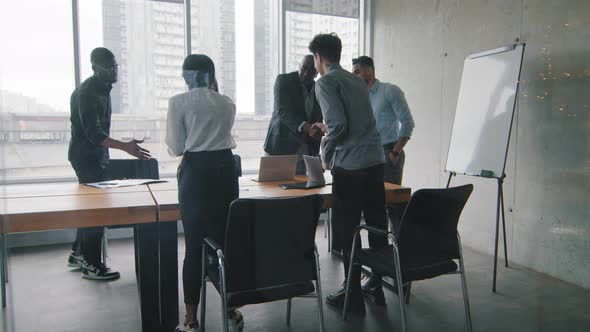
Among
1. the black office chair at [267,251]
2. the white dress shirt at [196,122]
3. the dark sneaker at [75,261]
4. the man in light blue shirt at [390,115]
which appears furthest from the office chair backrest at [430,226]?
the dark sneaker at [75,261]

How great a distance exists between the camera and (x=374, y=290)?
305 centimetres

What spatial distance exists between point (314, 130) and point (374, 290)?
1244mm

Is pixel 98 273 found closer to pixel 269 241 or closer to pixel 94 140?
pixel 94 140

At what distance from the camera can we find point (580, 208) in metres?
3.29

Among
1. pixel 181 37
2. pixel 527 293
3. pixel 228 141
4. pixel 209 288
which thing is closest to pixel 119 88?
pixel 181 37

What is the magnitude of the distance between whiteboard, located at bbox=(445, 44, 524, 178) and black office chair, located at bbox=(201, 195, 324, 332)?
6.48ft

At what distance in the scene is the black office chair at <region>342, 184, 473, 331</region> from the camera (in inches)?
83.0

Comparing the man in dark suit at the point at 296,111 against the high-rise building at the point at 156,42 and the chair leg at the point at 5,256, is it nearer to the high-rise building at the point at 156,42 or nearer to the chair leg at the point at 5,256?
the high-rise building at the point at 156,42

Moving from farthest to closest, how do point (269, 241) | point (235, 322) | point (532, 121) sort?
1. point (532, 121)
2. point (235, 322)
3. point (269, 241)

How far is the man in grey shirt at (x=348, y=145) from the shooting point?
→ 257 cm

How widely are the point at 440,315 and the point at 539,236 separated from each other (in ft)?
4.57

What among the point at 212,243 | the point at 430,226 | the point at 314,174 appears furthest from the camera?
the point at 314,174

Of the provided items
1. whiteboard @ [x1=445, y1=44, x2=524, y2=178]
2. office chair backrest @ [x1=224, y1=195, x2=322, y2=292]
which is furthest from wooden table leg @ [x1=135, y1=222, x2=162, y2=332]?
whiteboard @ [x1=445, y1=44, x2=524, y2=178]

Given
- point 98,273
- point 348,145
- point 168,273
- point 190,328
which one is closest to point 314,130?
point 348,145
